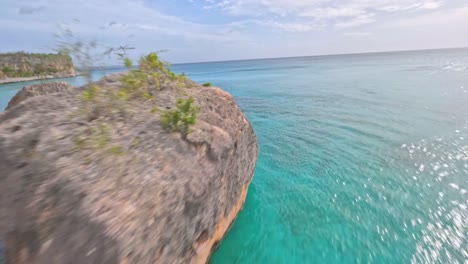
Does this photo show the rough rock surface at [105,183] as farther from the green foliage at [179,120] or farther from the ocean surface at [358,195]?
the ocean surface at [358,195]

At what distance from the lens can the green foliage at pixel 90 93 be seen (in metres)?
3.42

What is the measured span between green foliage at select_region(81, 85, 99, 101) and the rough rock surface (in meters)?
0.07

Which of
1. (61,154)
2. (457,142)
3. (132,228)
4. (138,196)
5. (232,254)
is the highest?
(61,154)

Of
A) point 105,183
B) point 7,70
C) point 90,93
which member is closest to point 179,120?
point 90,93

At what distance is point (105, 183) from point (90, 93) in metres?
1.86

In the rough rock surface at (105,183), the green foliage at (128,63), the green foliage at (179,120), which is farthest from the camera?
the green foliage at (128,63)

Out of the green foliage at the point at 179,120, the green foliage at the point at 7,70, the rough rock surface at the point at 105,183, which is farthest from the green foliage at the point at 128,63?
the green foliage at the point at 7,70

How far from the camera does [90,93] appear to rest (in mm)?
3520

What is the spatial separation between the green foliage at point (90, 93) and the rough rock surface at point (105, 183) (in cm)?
7

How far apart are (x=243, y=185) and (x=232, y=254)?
5.29 feet

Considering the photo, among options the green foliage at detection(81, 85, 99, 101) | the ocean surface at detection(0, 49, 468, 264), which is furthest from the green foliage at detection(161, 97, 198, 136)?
the ocean surface at detection(0, 49, 468, 264)

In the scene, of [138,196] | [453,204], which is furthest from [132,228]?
[453,204]

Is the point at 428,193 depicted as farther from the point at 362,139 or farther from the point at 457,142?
the point at 457,142

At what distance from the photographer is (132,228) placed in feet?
7.45
